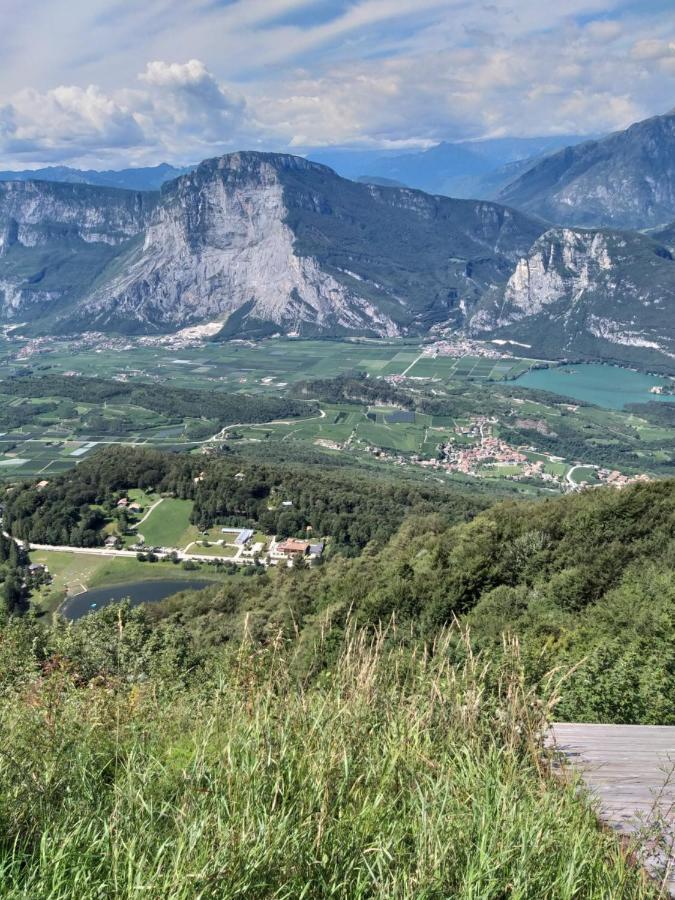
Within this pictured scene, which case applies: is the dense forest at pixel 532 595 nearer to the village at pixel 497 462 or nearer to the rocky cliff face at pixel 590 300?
the village at pixel 497 462

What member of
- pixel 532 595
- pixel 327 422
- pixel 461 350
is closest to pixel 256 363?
pixel 327 422

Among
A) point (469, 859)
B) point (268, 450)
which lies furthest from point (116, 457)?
point (469, 859)

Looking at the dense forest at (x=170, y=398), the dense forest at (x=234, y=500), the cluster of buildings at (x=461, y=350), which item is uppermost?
the cluster of buildings at (x=461, y=350)

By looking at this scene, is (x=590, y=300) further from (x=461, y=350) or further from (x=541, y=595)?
(x=541, y=595)

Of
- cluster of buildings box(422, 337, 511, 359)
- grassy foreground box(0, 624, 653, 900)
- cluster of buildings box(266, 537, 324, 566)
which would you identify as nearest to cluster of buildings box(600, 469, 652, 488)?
cluster of buildings box(266, 537, 324, 566)

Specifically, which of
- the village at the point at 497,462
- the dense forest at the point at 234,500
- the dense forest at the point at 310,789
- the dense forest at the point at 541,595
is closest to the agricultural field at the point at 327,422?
the village at the point at 497,462

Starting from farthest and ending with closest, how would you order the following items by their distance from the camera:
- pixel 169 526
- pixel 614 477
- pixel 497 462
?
pixel 497 462 → pixel 614 477 → pixel 169 526

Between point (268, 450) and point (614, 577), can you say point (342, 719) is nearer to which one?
point (614, 577)

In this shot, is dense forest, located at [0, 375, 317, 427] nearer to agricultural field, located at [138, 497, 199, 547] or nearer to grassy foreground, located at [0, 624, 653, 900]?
agricultural field, located at [138, 497, 199, 547]

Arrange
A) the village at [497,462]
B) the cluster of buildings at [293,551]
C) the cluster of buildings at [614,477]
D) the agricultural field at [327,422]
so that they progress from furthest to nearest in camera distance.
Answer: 1. the agricultural field at [327,422]
2. the village at [497,462]
3. the cluster of buildings at [614,477]
4. the cluster of buildings at [293,551]
